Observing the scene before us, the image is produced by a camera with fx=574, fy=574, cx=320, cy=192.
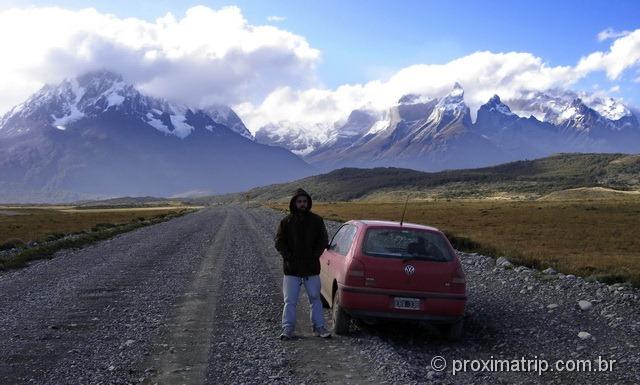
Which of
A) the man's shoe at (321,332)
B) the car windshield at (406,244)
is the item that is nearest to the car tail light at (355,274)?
the car windshield at (406,244)

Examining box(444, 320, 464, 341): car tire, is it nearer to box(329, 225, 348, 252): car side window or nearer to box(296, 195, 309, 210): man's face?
box(329, 225, 348, 252): car side window

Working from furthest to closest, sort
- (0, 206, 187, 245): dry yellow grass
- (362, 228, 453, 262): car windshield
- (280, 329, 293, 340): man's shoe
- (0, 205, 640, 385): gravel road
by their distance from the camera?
(0, 206, 187, 245): dry yellow grass, (362, 228, 453, 262): car windshield, (280, 329, 293, 340): man's shoe, (0, 205, 640, 385): gravel road

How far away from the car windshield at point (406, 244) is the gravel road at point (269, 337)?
1.43 m

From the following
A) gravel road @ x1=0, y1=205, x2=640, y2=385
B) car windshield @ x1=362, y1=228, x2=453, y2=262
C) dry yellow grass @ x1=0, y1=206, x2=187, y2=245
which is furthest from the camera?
dry yellow grass @ x1=0, y1=206, x2=187, y2=245

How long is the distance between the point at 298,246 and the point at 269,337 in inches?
63.4

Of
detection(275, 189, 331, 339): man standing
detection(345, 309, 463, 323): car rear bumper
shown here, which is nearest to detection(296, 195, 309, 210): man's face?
detection(275, 189, 331, 339): man standing

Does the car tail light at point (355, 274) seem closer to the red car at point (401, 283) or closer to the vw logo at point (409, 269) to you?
the red car at point (401, 283)

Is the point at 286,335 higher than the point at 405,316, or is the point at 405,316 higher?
the point at 405,316

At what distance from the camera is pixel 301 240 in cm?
940

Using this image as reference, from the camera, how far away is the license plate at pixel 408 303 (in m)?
9.23

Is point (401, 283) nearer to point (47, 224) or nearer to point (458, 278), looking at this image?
point (458, 278)

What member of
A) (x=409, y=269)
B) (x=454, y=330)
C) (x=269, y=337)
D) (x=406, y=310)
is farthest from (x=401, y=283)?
(x=269, y=337)

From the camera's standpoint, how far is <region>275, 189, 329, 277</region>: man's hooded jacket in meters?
9.38

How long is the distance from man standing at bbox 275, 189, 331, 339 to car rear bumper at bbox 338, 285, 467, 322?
739 mm
